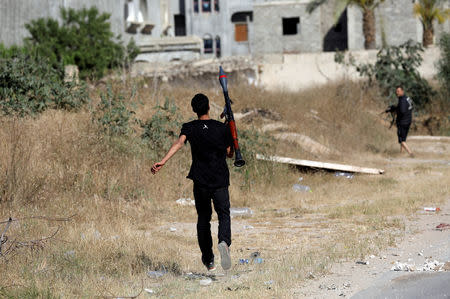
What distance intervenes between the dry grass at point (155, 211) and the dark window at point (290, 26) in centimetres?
3152

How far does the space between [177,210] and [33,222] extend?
256 cm

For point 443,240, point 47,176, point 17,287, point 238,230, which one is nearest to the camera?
point 17,287

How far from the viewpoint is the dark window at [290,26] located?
1862 inches

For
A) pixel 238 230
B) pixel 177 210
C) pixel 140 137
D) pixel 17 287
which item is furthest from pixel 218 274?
pixel 140 137

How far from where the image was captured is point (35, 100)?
13703 millimetres

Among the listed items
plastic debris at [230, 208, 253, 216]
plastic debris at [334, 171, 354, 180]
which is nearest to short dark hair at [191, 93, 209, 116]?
plastic debris at [230, 208, 253, 216]

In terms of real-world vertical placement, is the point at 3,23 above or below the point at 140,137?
above

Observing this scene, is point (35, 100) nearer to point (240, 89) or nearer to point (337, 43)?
point (240, 89)

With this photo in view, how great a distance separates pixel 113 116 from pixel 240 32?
35813mm

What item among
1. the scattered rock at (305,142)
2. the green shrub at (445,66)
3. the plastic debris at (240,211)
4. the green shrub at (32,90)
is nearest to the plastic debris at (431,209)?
the plastic debris at (240,211)

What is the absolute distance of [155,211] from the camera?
10.5 meters

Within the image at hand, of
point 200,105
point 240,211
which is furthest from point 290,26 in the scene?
point 200,105

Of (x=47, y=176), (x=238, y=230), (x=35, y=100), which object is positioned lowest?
(x=238, y=230)

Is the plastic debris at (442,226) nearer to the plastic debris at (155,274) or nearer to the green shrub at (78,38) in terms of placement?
the plastic debris at (155,274)
